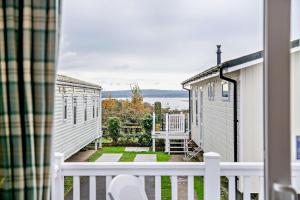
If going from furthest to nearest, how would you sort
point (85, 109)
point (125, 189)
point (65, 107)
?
point (85, 109) < point (65, 107) < point (125, 189)

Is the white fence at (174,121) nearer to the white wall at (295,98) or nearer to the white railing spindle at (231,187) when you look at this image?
the white railing spindle at (231,187)

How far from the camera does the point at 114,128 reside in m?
2.45

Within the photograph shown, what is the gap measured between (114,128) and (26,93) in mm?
991

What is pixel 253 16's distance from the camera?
2240mm

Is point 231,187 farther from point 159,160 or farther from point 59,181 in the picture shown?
point 59,181

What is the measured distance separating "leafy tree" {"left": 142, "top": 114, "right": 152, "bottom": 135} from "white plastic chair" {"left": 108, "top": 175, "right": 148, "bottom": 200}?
352 millimetres

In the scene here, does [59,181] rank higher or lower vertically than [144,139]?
lower

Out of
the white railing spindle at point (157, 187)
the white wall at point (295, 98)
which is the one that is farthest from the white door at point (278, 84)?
the white railing spindle at point (157, 187)

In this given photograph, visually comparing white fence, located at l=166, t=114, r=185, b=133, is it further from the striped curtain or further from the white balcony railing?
the striped curtain

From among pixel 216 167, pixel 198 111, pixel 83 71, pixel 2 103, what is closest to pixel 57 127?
pixel 83 71

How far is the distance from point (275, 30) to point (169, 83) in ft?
2.95

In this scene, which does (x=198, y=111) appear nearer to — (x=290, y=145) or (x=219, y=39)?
(x=219, y=39)

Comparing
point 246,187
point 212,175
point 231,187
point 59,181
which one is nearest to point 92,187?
point 59,181

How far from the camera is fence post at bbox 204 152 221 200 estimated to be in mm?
2501
